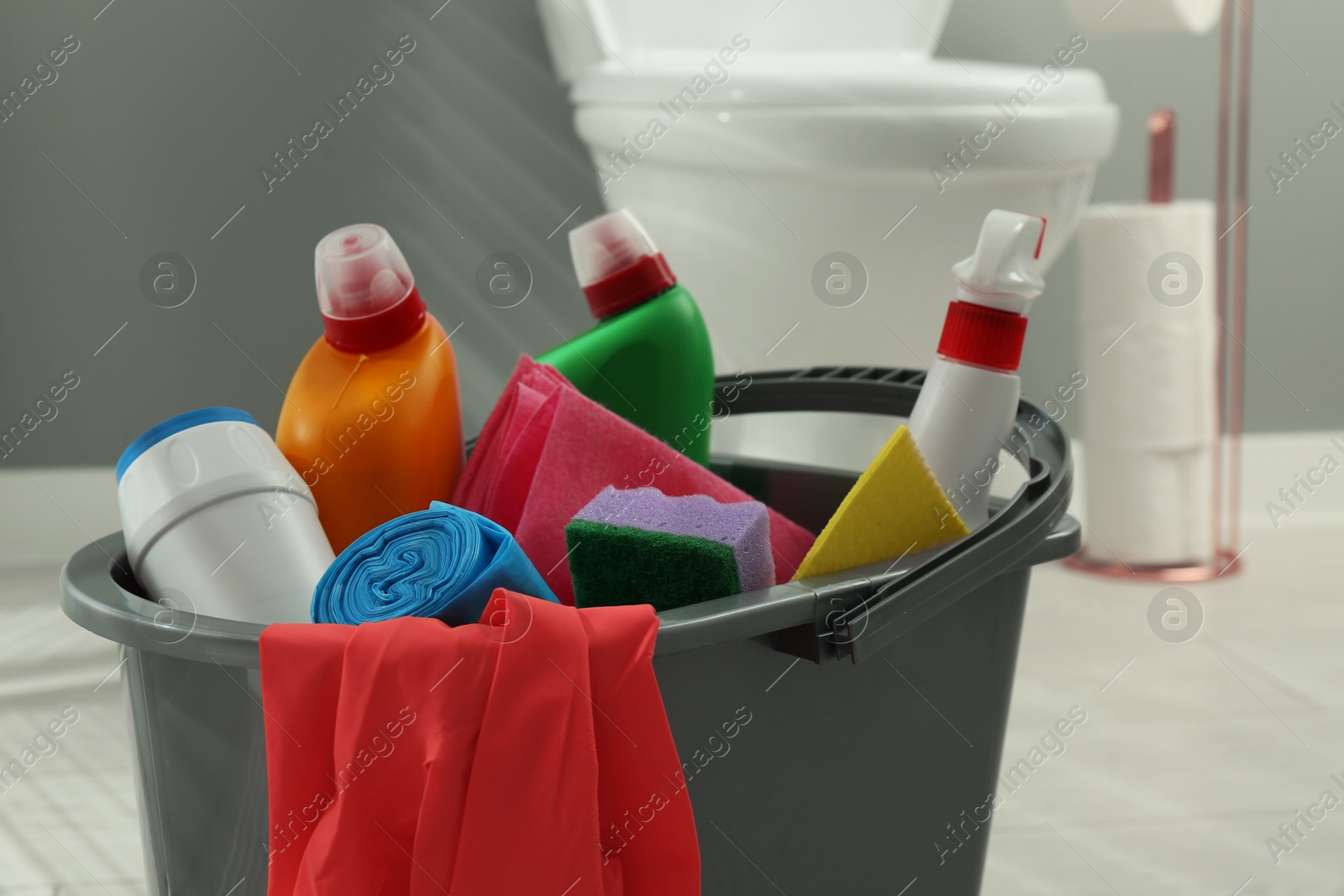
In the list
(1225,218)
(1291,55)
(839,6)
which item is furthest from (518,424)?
(1291,55)

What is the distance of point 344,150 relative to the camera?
4.00 ft

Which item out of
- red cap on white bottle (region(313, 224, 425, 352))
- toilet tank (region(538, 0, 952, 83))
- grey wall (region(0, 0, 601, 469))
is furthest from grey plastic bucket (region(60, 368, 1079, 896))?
grey wall (region(0, 0, 601, 469))

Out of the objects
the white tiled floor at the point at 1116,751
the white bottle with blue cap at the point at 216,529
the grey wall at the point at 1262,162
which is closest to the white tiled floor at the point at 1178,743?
the white tiled floor at the point at 1116,751

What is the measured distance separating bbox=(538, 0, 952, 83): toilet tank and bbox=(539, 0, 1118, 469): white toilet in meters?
0.12

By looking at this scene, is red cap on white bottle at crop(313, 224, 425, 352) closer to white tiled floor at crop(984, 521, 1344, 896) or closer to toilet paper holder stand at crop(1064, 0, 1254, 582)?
white tiled floor at crop(984, 521, 1344, 896)

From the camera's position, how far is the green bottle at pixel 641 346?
559 mm

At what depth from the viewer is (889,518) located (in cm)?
42

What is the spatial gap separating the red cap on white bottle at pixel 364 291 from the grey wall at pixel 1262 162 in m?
1.00

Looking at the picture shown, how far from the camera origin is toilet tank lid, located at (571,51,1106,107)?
79 centimetres

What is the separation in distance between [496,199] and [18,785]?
75cm

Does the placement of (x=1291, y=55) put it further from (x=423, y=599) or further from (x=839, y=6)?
(x=423, y=599)

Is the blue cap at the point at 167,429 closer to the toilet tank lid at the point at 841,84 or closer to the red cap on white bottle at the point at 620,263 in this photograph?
the red cap on white bottle at the point at 620,263

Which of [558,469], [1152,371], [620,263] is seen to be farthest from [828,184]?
[1152,371]

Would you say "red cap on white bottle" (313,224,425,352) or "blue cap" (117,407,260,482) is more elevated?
"red cap on white bottle" (313,224,425,352)
